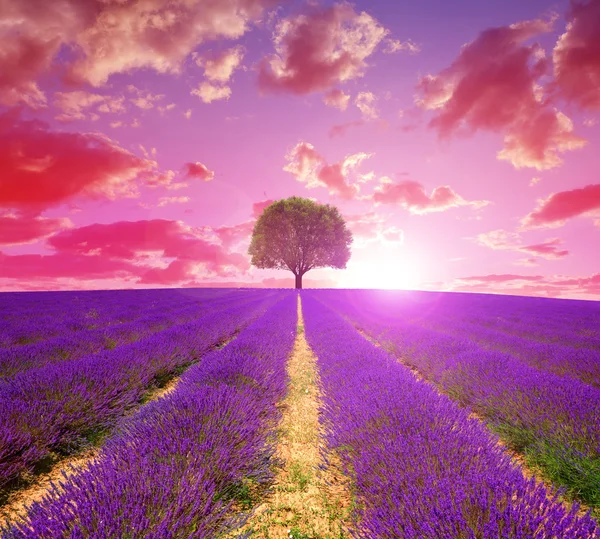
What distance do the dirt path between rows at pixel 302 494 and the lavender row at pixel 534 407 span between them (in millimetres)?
1654

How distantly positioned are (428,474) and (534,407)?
81.5 inches

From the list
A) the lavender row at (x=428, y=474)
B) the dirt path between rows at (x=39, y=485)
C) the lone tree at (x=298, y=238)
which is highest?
the lone tree at (x=298, y=238)

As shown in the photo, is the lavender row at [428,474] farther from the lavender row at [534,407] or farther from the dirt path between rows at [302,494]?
the lavender row at [534,407]

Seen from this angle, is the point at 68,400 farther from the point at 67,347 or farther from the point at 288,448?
the point at 67,347

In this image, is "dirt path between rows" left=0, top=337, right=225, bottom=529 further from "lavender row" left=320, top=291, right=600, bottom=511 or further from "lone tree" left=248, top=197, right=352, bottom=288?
"lone tree" left=248, top=197, right=352, bottom=288

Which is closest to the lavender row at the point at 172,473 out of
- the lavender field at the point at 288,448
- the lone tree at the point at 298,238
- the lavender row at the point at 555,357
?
the lavender field at the point at 288,448

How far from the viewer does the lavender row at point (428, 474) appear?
4.08 feet

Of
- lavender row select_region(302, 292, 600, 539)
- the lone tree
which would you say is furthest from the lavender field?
the lone tree

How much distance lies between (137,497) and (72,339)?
553 cm

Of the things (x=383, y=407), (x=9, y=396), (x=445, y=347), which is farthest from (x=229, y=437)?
(x=445, y=347)

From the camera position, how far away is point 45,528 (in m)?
1.26

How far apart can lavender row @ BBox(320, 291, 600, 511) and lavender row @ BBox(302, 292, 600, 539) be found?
53 cm

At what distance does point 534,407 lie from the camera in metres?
2.80

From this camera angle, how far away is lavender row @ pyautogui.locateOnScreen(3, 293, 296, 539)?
1312 millimetres
